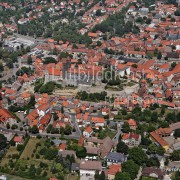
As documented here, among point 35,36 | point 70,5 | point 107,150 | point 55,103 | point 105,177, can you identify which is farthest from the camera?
point 70,5

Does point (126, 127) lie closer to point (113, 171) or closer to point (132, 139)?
point (132, 139)

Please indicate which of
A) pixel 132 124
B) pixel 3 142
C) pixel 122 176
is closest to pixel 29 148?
pixel 3 142

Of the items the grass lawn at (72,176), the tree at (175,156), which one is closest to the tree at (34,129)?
the grass lawn at (72,176)

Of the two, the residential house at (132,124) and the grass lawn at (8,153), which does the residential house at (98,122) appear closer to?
the residential house at (132,124)

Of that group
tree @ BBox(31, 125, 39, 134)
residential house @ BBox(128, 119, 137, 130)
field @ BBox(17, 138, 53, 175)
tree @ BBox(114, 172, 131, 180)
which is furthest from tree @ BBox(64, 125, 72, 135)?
tree @ BBox(114, 172, 131, 180)

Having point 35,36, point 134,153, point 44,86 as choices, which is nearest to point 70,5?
point 35,36

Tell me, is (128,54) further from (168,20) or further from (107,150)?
(107,150)
